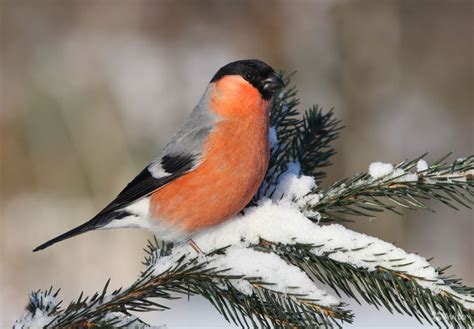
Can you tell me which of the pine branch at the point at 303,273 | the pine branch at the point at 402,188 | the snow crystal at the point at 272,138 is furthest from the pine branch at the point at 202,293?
the snow crystal at the point at 272,138

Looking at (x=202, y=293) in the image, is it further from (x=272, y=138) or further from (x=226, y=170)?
(x=272, y=138)

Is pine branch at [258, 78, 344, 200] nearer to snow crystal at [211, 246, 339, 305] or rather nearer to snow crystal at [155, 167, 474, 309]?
snow crystal at [155, 167, 474, 309]

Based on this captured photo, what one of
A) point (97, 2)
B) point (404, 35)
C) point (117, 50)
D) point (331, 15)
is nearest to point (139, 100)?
point (117, 50)

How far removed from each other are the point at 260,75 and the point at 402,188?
672 millimetres

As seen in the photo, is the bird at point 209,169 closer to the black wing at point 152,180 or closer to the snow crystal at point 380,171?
the black wing at point 152,180

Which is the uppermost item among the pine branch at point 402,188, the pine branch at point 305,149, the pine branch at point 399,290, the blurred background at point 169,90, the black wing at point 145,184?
the blurred background at point 169,90

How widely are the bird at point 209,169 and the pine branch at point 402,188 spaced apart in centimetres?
29

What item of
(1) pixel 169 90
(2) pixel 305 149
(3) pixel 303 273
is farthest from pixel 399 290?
(1) pixel 169 90

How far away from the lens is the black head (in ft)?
6.72

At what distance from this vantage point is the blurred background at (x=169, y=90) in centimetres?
577

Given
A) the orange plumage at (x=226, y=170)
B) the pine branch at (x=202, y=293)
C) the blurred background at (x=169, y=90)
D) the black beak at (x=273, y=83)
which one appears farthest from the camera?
the blurred background at (x=169, y=90)

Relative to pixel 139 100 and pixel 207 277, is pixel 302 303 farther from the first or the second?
pixel 139 100

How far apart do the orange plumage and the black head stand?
18mm

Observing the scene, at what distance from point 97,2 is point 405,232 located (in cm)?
388
